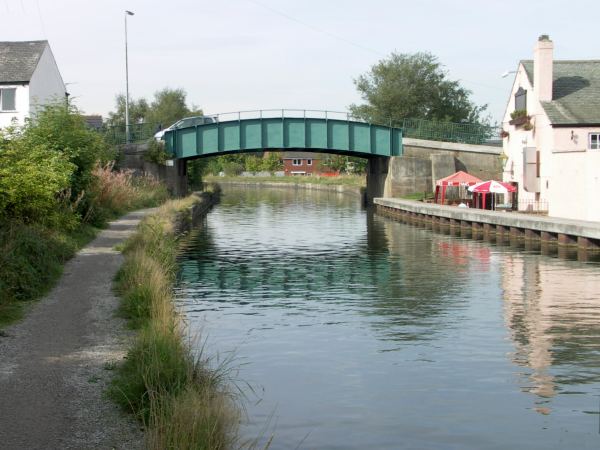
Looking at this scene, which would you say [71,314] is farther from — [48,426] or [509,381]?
[509,381]

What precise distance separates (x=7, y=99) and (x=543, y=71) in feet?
98.8

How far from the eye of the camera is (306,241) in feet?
122

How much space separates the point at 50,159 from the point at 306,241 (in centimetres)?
1552

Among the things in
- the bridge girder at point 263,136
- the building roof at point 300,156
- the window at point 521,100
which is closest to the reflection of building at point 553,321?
the window at point 521,100

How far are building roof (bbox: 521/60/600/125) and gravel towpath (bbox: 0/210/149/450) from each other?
106 feet

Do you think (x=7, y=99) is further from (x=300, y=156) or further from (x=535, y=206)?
(x=300, y=156)

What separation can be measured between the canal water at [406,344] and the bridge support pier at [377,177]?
31.1 metres

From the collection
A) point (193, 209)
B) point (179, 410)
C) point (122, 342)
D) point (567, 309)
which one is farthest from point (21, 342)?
point (193, 209)

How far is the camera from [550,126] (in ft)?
142

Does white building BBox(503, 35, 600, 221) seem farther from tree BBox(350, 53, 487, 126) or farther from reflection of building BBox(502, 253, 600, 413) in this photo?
tree BBox(350, 53, 487, 126)

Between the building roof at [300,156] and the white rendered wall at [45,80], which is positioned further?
the building roof at [300,156]

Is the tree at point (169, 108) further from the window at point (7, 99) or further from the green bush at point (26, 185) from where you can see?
the green bush at point (26, 185)

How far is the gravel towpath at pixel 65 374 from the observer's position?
850 centimetres

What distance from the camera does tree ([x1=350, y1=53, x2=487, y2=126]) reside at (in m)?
96.1
